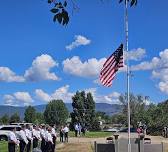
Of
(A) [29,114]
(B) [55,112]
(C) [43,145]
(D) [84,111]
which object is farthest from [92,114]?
(C) [43,145]

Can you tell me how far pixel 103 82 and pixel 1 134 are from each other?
111 ft

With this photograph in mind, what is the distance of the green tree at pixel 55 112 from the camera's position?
162m

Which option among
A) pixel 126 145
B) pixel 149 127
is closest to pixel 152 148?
pixel 126 145

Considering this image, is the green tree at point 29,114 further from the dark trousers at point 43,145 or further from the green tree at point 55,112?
the dark trousers at point 43,145

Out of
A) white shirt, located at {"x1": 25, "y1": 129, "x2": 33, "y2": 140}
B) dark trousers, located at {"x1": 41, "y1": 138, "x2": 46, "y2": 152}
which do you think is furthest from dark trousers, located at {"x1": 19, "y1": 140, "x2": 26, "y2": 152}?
dark trousers, located at {"x1": 41, "y1": 138, "x2": 46, "y2": 152}

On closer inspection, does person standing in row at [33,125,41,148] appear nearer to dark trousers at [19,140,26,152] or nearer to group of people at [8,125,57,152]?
group of people at [8,125,57,152]

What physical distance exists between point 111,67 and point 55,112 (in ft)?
477

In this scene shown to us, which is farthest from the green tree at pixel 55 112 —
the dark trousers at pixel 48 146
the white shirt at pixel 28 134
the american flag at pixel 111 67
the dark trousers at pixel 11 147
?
the american flag at pixel 111 67

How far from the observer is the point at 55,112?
168875mm

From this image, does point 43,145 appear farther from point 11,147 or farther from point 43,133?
point 11,147

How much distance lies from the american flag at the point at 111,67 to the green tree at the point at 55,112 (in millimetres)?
133954

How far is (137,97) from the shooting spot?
126438mm

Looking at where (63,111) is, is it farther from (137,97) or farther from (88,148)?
(88,148)

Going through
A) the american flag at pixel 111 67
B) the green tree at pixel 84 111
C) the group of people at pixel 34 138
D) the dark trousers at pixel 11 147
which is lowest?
the dark trousers at pixel 11 147
